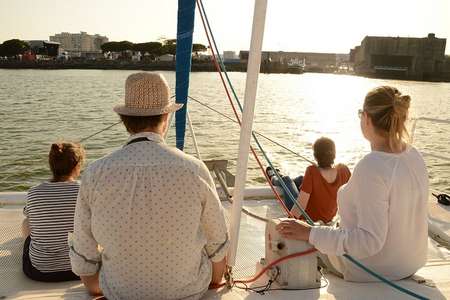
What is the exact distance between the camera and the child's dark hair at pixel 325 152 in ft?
11.9

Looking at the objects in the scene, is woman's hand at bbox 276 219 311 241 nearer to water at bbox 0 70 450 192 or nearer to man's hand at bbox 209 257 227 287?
man's hand at bbox 209 257 227 287

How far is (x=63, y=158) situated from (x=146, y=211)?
52.0 inches

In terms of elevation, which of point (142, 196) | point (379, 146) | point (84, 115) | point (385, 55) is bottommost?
point (84, 115)

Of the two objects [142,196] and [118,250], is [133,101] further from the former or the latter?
[118,250]

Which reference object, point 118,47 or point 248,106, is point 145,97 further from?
point 118,47

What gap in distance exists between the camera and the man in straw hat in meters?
1.95

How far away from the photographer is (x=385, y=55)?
299 feet

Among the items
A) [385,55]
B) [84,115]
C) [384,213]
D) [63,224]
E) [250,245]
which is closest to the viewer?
[384,213]

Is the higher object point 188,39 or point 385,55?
point 385,55

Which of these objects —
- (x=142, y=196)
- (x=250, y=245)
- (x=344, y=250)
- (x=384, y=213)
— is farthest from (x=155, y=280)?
(x=250, y=245)

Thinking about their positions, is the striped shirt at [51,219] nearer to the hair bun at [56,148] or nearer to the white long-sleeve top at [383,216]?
the hair bun at [56,148]

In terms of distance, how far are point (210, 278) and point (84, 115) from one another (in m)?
19.8

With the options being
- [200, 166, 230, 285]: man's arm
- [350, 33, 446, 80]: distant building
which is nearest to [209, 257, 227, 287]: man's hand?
[200, 166, 230, 285]: man's arm

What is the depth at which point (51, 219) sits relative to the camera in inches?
119
